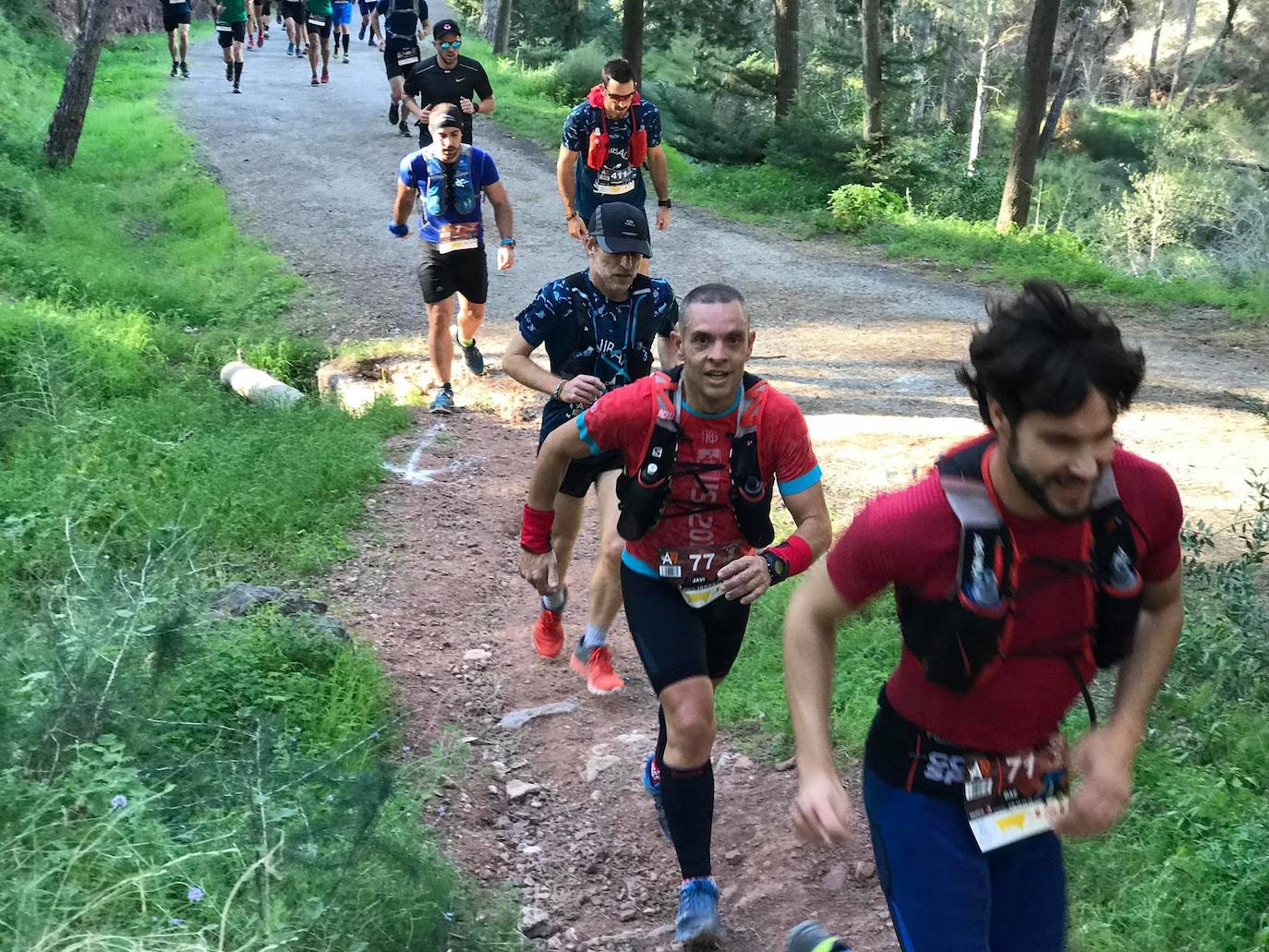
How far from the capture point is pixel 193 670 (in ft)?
15.8

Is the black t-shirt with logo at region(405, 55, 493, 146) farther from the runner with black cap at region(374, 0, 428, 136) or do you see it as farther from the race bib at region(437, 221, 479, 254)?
the runner with black cap at region(374, 0, 428, 136)

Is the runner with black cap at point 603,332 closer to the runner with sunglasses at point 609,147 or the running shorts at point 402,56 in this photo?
the runner with sunglasses at point 609,147

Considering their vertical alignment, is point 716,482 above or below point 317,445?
above

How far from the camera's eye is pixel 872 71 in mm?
19359

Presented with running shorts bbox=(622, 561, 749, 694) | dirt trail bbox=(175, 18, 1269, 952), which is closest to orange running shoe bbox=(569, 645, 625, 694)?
dirt trail bbox=(175, 18, 1269, 952)

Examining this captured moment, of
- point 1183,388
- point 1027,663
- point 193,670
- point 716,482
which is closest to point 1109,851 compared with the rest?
point 716,482

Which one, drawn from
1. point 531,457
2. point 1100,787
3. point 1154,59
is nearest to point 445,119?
point 531,457

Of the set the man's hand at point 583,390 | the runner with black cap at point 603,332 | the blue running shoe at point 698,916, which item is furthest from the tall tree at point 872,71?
the blue running shoe at point 698,916

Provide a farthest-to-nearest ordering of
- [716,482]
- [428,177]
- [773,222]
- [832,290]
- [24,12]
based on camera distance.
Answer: [24,12] < [773,222] < [832,290] < [428,177] < [716,482]

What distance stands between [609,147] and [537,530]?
554 cm

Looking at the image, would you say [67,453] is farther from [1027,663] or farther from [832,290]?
[832,290]

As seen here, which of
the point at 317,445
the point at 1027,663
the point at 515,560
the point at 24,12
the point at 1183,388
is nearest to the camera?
the point at 1027,663

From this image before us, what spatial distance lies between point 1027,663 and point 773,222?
15.3m

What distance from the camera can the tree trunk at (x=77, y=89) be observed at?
15.4m
